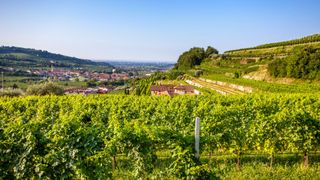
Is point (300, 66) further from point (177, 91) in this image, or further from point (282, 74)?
point (177, 91)

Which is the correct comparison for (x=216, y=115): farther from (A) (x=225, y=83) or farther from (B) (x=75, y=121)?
(A) (x=225, y=83)

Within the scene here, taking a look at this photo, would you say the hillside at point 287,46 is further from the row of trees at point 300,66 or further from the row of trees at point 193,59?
the row of trees at point 193,59

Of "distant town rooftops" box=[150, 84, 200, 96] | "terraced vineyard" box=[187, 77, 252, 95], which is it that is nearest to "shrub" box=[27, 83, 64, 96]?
"distant town rooftops" box=[150, 84, 200, 96]

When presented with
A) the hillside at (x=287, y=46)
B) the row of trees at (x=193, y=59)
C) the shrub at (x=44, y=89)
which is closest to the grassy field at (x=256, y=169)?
the shrub at (x=44, y=89)

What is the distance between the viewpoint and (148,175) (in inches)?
252

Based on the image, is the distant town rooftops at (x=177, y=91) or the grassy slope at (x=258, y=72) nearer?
the grassy slope at (x=258, y=72)

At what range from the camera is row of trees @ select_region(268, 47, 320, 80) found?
47.9m

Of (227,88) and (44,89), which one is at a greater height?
(44,89)

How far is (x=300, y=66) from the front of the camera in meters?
49.6

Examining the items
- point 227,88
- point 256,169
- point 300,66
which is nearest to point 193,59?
point 227,88

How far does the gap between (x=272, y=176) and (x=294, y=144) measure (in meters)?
1.76

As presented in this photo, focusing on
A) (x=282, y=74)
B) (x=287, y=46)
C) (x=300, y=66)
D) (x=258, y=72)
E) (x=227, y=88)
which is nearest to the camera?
(x=300, y=66)

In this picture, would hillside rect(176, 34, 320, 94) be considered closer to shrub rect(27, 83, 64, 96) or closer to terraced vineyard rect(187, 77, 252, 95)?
terraced vineyard rect(187, 77, 252, 95)

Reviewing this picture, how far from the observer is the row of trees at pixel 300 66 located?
47.9 metres
